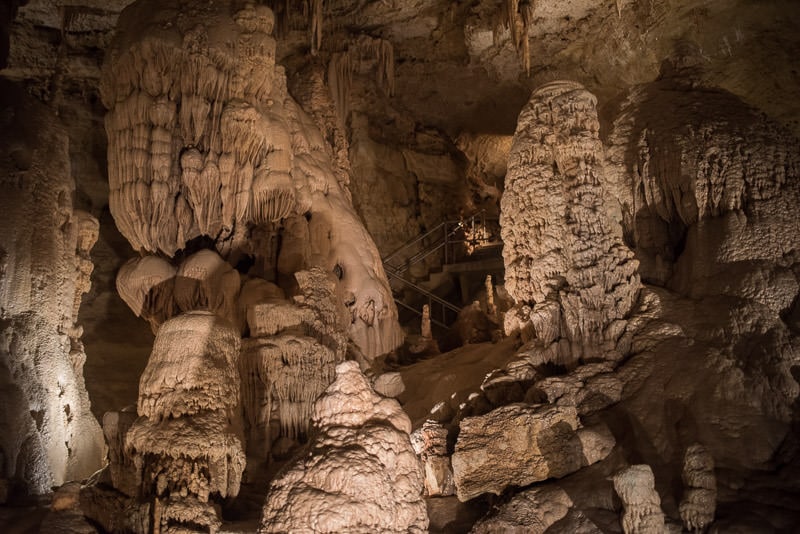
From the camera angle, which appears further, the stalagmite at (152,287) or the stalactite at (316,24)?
the stalactite at (316,24)

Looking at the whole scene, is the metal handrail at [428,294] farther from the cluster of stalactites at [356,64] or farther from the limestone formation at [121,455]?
the limestone formation at [121,455]

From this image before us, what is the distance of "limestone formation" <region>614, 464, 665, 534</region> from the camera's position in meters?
6.24

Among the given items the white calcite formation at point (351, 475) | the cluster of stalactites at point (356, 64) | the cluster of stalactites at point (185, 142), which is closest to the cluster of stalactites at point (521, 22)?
the cluster of stalactites at point (356, 64)

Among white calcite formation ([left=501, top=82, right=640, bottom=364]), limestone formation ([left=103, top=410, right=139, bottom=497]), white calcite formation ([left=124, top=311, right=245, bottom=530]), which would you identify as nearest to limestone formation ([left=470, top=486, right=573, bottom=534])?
white calcite formation ([left=501, top=82, right=640, bottom=364])

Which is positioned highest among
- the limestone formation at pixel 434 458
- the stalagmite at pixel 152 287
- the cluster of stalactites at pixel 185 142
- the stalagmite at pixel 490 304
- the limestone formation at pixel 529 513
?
the cluster of stalactites at pixel 185 142

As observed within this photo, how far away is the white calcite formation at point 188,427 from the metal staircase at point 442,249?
338 inches

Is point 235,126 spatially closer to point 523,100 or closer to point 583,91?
point 583,91

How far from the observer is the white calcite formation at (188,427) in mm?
6898

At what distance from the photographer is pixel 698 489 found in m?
6.46

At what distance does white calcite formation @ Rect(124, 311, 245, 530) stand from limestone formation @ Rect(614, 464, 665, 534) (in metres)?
3.68

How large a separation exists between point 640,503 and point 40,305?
720 centimetres

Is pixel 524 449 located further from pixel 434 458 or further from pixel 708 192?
pixel 708 192

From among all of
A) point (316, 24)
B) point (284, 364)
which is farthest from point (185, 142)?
point (284, 364)

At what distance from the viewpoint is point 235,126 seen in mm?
10773
